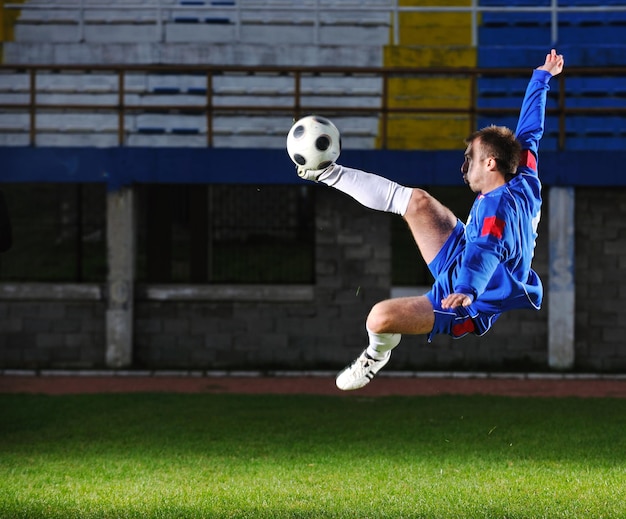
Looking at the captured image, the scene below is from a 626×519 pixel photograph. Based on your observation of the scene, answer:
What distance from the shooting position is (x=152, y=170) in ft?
58.2

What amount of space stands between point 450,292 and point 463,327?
0.80 feet

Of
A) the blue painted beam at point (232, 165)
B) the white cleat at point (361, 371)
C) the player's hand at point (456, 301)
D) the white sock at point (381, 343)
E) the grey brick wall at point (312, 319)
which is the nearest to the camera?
the player's hand at point (456, 301)

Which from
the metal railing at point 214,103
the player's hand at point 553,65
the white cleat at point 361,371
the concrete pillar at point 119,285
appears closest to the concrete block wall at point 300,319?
the concrete pillar at point 119,285

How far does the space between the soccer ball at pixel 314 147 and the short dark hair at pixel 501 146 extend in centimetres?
60

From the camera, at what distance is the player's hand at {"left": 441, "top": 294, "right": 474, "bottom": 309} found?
15.7 ft

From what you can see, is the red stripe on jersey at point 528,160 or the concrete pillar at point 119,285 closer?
the red stripe on jersey at point 528,160

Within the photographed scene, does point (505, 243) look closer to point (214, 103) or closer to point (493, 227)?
point (493, 227)

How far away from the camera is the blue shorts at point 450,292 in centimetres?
520

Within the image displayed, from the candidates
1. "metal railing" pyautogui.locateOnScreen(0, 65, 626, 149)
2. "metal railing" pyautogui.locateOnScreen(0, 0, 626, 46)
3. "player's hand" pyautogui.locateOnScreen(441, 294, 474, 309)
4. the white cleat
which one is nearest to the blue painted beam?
"metal railing" pyautogui.locateOnScreen(0, 65, 626, 149)

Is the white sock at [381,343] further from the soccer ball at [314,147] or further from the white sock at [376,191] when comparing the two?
the soccer ball at [314,147]

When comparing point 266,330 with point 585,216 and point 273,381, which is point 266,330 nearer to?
point 273,381

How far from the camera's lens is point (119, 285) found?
18219 millimetres

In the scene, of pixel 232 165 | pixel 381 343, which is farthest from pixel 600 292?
pixel 381 343

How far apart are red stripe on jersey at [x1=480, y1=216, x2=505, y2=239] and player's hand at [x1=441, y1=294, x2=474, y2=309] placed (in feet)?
1.20
